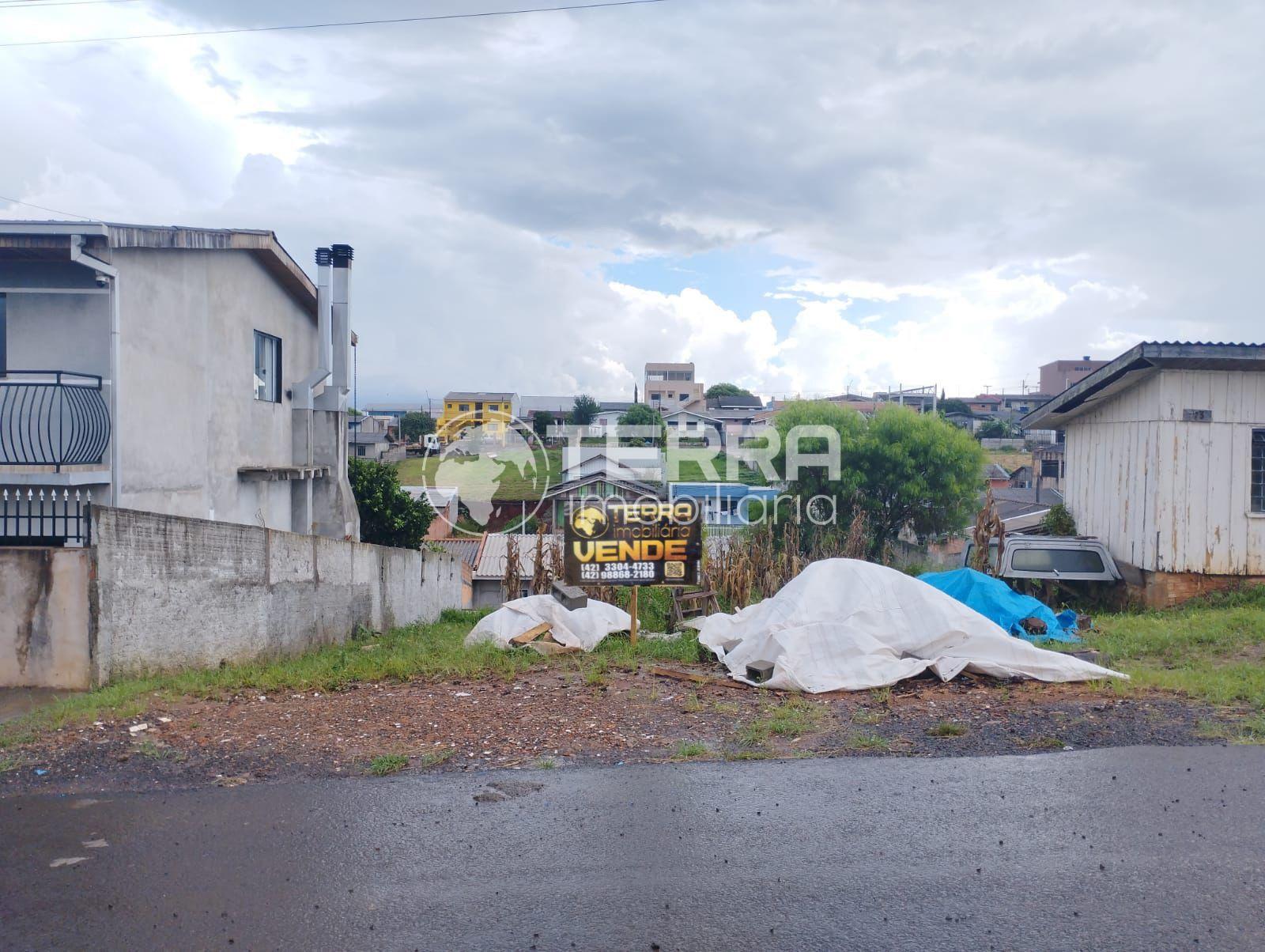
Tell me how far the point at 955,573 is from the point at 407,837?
34.8ft

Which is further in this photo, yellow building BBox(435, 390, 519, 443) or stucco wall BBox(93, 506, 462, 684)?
yellow building BBox(435, 390, 519, 443)

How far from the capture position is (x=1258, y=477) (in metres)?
14.9

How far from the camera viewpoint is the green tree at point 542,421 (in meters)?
73.9

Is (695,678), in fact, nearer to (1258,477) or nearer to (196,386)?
(196,386)

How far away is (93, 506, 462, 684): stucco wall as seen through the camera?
855cm

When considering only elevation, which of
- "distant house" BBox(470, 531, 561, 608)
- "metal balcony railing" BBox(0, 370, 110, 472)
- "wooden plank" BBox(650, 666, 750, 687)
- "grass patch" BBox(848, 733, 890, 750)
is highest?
"metal balcony railing" BBox(0, 370, 110, 472)

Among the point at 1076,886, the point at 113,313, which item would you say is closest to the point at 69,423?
the point at 113,313

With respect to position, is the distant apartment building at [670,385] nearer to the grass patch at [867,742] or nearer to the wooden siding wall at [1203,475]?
the wooden siding wall at [1203,475]

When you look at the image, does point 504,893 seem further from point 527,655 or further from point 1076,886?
point 527,655

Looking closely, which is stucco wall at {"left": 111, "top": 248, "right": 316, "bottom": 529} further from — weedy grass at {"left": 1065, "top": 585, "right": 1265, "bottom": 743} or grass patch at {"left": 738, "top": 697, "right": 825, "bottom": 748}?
weedy grass at {"left": 1065, "top": 585, "right": 1265, "bottom": 743}

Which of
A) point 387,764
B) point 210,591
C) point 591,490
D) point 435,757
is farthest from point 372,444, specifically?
point 387,764

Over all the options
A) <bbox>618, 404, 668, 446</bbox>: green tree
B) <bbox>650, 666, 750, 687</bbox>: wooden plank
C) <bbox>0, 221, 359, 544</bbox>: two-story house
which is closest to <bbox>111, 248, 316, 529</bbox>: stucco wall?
<bbox>0, 221, 359, 544</bbox>: two-story house

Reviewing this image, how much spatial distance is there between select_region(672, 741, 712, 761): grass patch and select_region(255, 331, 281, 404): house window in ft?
35.5

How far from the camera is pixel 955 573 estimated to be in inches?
542
